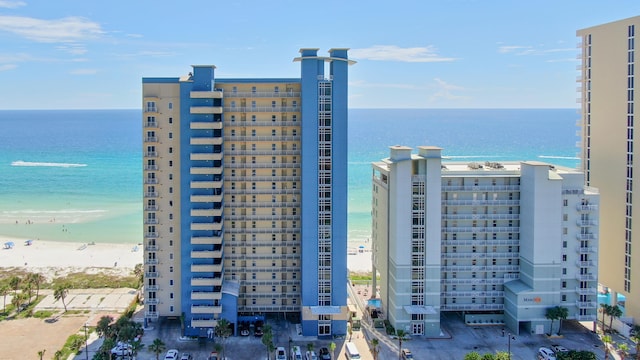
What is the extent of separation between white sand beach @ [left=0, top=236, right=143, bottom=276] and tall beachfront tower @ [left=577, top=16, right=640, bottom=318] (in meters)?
55.4

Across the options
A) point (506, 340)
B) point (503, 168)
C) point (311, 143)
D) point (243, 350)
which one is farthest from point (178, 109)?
point (506, 340)

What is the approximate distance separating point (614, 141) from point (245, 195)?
115 feet

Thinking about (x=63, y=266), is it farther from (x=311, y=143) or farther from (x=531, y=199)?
(x=531, y=199)

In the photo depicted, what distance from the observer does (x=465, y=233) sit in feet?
167

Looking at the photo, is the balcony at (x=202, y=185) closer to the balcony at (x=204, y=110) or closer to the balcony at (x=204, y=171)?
the balcony at (x=204, y=171)

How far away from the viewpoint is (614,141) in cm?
5284

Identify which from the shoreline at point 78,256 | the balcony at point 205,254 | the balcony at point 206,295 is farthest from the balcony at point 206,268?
the shoreline at point 78,256

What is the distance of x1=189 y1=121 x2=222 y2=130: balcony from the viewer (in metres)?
48.2

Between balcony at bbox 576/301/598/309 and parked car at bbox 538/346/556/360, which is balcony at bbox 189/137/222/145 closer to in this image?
parked car at bbox 538/346/556/360

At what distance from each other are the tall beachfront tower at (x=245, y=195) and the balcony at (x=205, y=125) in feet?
0.28

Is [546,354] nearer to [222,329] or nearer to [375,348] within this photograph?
[375,348]

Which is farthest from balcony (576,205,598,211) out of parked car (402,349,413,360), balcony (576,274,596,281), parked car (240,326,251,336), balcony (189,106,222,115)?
balcony (189,106,222,115)

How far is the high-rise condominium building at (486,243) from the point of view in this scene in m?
48.5

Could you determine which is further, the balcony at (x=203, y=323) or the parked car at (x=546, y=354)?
the balcony at (x=203, y=323)
